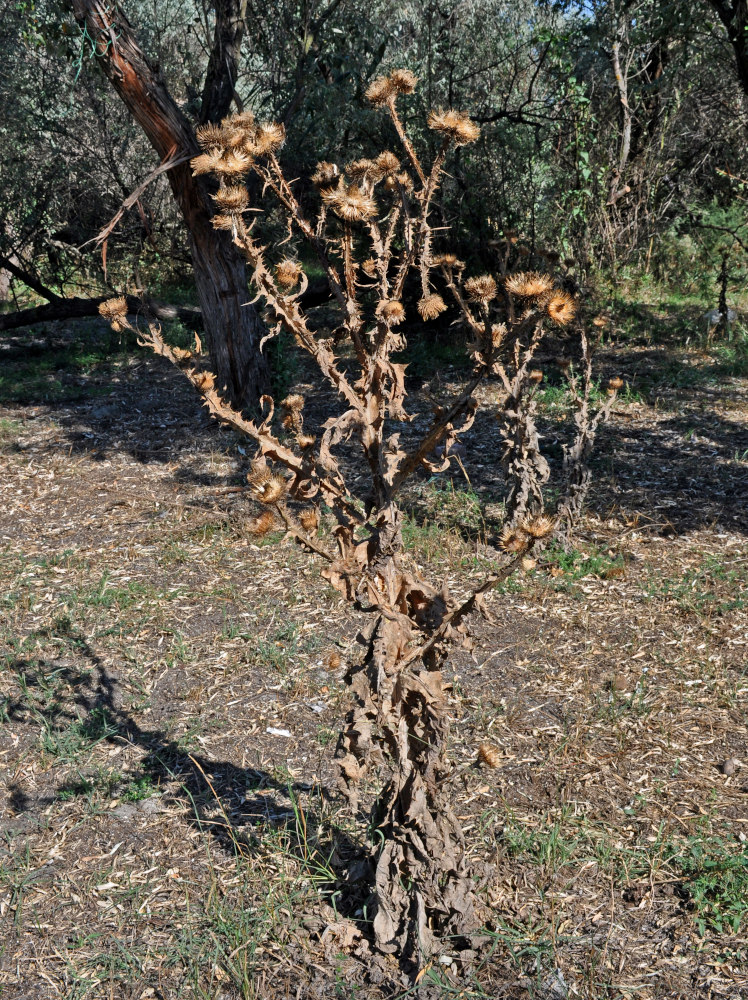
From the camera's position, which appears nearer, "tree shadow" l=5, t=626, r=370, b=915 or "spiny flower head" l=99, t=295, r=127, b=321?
"spiny flower head" l=99, t=295, r=127, b=321

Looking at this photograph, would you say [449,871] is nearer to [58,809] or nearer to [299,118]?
[58,809]

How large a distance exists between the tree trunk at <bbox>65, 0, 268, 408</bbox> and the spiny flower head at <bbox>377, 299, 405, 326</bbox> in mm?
3262

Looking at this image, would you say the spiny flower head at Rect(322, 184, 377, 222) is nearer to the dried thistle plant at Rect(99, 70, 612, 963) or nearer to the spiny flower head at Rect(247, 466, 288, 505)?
the dried thistle plant at Rect(99, 70, 612, 963)

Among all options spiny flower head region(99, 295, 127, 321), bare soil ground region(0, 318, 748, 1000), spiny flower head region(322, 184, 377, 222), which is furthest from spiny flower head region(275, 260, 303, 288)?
bare soil ground region(0, 318, 748, 1000)

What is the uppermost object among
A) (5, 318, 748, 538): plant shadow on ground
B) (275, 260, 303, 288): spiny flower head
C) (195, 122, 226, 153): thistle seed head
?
(195, 122, 226, 153): thistle seed head

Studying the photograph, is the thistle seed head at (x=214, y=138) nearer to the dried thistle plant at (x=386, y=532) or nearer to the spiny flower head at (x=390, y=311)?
the dried thistle plant at (x=386, y=532)

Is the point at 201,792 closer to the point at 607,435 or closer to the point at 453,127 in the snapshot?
the point at 453,127

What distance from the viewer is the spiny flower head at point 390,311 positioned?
88.3 inches

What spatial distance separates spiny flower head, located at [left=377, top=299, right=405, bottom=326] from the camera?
2.24 meters

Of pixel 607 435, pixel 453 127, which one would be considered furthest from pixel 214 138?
pixel 607 435

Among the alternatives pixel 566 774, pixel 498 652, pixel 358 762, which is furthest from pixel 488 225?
pixel 358 762

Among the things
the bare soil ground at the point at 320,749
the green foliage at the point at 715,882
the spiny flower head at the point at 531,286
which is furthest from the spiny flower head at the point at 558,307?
the green foliage at the point at 715,882

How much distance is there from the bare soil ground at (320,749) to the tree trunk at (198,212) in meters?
1.18

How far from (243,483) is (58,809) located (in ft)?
9.97
